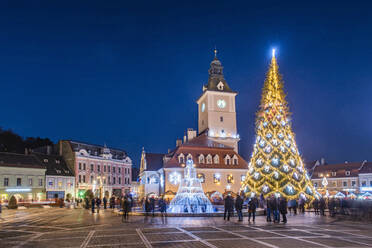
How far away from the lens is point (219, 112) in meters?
71.5

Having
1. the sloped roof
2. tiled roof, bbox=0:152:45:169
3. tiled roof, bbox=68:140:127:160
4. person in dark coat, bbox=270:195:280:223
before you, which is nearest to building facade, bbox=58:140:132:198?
tiled roof, bbox=68:140:127:160

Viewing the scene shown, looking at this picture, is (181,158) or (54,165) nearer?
(181,158)

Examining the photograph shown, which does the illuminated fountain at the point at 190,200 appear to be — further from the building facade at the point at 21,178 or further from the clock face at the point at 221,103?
the clock face at the point at 221,103

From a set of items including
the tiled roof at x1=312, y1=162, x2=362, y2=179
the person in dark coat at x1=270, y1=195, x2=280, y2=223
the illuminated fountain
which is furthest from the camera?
the tiled roof at x1=312, y1=162, x2=362, y2=179

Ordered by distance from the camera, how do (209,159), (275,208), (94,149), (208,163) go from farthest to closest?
(94,149) < (209,159) < (208,163) < (275,208)

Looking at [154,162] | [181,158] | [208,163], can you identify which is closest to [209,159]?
[208,163]

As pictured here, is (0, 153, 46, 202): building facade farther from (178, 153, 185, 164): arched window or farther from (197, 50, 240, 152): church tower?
(197, 50, 240, 152): church tower

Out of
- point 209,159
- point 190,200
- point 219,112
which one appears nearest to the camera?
point 190,200

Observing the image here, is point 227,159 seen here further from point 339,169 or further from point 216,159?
point 339,169

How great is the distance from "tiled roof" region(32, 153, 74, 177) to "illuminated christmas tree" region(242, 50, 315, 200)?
135ft

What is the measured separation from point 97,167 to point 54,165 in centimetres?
961

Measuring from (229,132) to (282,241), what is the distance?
5913 cm

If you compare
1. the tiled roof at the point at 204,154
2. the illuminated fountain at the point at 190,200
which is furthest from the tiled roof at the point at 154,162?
the illuminated fountain at the point at 190,200

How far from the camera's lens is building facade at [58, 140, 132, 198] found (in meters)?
66.9
